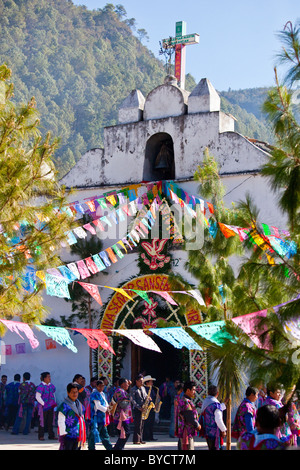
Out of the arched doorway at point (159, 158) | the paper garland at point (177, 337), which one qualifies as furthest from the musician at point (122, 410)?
the arched doorway at point (159, 158)

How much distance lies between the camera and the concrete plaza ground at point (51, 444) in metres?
15.7

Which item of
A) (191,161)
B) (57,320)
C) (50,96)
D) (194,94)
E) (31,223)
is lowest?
(57,320)

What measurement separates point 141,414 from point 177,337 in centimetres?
394

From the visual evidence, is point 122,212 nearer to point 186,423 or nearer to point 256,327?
point 186,423

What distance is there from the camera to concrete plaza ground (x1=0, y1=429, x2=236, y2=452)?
1565cm

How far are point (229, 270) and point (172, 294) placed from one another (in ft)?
5.63

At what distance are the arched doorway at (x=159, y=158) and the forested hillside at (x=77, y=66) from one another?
52.1m

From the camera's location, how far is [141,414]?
634 inches

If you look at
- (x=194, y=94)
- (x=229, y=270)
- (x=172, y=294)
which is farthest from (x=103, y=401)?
(x=194, y=94)

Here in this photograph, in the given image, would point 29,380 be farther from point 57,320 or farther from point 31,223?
point 31,223

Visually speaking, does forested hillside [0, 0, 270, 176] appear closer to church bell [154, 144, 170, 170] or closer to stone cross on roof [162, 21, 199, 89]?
stone cross on roof [162, 21, 199, 89]

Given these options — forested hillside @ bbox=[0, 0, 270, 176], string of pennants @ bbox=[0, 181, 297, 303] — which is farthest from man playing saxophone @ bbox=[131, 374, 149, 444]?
forested hillside @ bbox=[0, 0, 270, 176]

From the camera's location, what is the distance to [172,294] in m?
14.3

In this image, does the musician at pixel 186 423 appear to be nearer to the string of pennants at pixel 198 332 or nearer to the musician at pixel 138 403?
the string of pennants at pixel 198 332
